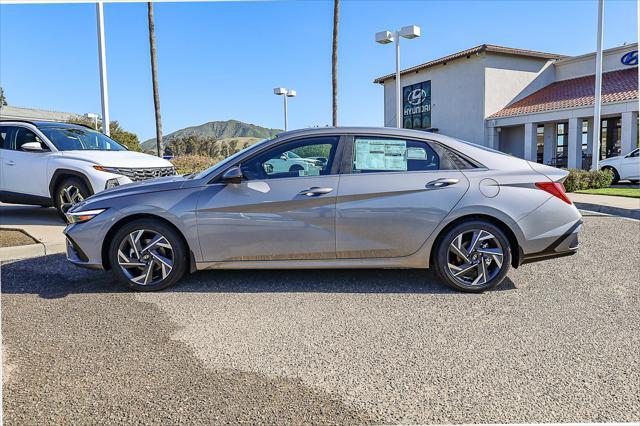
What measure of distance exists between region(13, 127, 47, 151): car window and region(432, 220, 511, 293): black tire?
7.58m

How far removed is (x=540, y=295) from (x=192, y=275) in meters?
3.48

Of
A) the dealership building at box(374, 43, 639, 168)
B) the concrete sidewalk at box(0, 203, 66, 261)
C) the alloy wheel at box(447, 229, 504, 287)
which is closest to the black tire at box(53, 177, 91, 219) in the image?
the concrete sidewalk at box(0, 203, 66, 261)

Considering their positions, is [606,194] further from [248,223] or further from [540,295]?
[248,223]

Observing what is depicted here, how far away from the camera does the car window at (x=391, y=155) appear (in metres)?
4.57

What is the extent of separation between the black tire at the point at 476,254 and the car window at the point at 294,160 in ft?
4.27

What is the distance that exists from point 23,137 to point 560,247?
881cm

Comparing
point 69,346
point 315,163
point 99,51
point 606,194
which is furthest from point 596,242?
point 99,51

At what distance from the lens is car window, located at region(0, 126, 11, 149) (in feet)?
28.4

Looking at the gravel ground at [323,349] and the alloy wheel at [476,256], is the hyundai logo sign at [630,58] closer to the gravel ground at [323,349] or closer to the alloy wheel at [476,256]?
the gravel ground at [323,349]

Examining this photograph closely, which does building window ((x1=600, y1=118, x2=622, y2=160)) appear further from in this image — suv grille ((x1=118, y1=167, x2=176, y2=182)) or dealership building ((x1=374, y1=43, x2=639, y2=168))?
suv grille ((x1=118, y1=167, x2=176, y2=182))

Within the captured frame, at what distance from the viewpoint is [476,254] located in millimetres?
4453

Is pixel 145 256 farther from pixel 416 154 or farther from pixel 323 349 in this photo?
pixel 416 154

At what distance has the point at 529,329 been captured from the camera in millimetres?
3590

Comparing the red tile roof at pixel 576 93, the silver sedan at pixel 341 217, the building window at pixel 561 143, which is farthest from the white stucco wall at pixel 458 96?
the silver sedan at pixel 341 217
